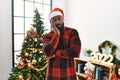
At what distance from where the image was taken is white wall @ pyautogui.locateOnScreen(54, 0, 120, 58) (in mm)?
3057

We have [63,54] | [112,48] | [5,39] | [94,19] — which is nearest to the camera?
[63,54]

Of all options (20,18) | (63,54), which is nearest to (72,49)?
(63,54)

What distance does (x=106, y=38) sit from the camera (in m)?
3.18

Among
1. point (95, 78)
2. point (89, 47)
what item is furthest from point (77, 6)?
point (95, 78)

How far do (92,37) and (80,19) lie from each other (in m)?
0.46

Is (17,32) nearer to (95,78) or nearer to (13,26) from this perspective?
(13,26)

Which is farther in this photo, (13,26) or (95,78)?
(13,26)

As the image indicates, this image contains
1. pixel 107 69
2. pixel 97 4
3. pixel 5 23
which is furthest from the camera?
pixel 97 4

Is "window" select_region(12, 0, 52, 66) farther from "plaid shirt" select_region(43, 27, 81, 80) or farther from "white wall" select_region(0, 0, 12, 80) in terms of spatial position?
"plaid shirt" select_region(43, 27, 81, 80)

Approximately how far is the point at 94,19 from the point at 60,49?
1.69 meters

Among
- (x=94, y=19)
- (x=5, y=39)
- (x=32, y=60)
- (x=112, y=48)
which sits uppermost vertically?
(x=94, y=19)

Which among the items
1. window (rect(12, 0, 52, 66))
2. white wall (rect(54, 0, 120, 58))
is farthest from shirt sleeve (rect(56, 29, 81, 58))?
window (rect(12, 0, 52, 66))

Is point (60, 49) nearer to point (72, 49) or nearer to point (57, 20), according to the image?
point (72, 49)

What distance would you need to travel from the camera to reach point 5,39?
10.3 ft
